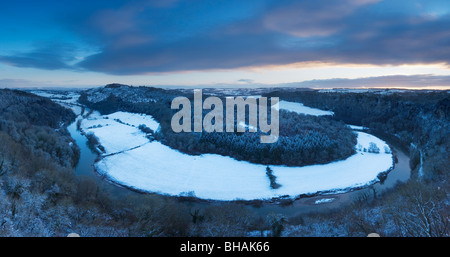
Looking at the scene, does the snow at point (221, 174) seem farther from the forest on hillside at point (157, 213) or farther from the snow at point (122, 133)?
the forest on hillside at point (157, 213)

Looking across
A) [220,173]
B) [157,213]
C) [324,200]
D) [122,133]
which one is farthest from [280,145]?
[122,133]

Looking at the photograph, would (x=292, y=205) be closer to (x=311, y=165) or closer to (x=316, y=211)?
Answer: (x=316, y=211)

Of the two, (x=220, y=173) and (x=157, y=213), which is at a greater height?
(x=157, y=213)

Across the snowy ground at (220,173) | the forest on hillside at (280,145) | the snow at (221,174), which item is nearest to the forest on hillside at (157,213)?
the snow at (221,174)

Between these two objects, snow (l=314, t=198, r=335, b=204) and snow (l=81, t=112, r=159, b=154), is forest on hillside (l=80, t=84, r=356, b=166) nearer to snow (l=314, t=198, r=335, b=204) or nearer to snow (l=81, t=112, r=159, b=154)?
snow (l=81, t=112, r=159, b=154)

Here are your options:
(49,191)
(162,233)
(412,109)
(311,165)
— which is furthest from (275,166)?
(412,109)

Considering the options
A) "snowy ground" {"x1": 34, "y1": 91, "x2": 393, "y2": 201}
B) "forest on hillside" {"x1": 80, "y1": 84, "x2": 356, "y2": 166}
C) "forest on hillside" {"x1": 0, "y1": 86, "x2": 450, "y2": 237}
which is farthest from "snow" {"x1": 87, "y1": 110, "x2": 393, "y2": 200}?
"forest on hillside" {"x1": 0, "y1": 86, "x2": 450, "y2": 237}

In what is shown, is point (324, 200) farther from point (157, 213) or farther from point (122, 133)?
point (122, 133)

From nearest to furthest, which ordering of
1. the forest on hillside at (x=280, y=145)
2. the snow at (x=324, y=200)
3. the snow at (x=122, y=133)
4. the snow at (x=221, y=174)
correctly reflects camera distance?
1. the snow at (x=324, y=200)
2. the snow at (x=221, y=174)
3. the forest on hillside at (x=280, y=145)
4. the snow at (x=122, y=133)
